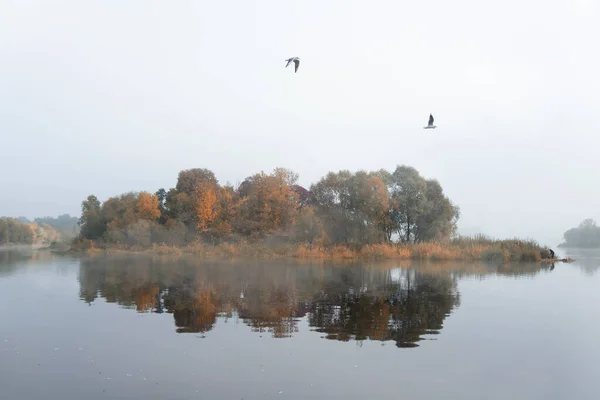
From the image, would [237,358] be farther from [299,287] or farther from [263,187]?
[263,187]

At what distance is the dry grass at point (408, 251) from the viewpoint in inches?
1802

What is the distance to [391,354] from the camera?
35.2ft

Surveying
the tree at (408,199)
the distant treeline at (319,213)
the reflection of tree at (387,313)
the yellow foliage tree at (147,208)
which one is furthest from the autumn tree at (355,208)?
the reflection of tree at (387,313)

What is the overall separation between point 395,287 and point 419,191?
31161 millimetres

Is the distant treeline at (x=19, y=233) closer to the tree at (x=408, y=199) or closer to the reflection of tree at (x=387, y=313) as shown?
the tree at (x=408, y=199)

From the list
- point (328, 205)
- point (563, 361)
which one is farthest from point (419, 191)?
point (563, 361)

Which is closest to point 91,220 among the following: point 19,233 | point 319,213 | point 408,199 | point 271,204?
point 271,204

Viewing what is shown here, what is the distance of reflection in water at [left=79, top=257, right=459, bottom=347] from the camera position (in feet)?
45.0

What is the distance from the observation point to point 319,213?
52.4 metres

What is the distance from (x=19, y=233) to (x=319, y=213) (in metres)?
102

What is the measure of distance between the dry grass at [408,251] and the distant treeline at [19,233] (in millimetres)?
83147

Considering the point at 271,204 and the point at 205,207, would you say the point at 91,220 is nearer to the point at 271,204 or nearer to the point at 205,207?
the point at 205,207

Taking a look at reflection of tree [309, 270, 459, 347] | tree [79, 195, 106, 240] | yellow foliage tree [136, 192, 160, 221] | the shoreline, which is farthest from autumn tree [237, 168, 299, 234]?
reflection of tree [309, 270, 459, 347]

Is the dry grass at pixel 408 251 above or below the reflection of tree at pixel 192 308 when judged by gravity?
above
